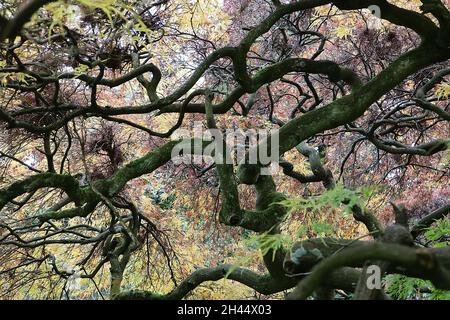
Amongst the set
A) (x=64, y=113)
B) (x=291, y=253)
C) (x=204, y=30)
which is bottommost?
(x=291, y=253)

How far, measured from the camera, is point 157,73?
3.08m

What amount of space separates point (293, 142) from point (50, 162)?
1500 mm

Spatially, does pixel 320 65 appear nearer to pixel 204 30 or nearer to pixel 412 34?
pixel 412 34

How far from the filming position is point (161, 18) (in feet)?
11.3

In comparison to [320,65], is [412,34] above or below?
above
